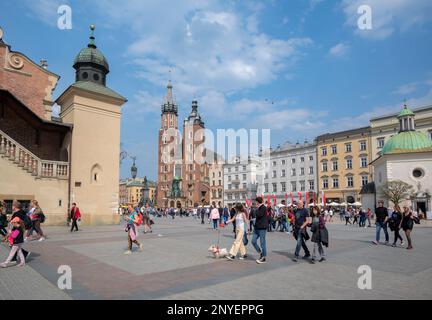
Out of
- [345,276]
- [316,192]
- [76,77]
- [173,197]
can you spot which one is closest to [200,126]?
[173,197]

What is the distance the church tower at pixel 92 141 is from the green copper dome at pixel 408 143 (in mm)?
35044

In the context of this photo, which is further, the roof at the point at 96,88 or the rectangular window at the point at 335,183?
the rectangular window at the point at 335,183

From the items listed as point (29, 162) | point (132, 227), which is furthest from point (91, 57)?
point (132, 227)

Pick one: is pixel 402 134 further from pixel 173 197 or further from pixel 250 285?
pixel 173 197

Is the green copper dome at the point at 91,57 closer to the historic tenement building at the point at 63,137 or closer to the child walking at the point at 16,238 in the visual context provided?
the historic tenement building at the point at 63,137

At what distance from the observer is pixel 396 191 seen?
36.2m

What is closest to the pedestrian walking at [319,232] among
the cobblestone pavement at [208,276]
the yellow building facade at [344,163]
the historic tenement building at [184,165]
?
the cobblestone pavement at [208,276]

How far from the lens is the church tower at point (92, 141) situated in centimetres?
2420

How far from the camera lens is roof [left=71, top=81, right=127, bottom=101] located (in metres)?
25.3

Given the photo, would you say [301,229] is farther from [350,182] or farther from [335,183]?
[335,183]

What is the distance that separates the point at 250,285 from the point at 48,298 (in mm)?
3772

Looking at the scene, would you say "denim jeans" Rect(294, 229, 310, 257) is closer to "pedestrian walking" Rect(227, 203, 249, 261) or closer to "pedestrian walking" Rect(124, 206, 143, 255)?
"pedestrian walking" Rect(227, 203, 249, 261)

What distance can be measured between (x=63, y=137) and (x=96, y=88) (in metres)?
4.81

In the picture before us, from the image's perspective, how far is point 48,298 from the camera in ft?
18.3
